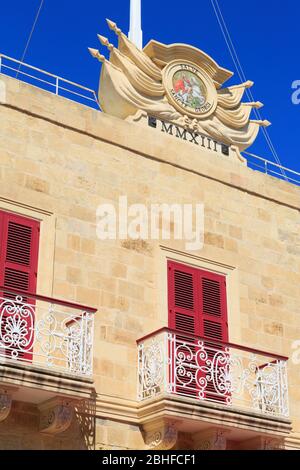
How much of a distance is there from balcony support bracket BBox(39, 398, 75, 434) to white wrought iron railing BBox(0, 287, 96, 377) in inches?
15.9

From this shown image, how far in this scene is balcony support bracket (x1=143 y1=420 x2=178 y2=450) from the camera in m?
11.5

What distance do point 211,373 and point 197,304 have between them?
150cm

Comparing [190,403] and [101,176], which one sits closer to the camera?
[190,403]

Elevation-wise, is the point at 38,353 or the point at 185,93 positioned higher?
the point at 185,93

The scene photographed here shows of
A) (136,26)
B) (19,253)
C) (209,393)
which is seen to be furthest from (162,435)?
(136,26)

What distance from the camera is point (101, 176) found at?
1325 centimetres

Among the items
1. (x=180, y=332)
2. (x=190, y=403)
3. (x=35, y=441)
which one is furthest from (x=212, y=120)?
(x=35, y=441)

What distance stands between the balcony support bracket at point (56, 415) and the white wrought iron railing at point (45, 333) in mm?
405

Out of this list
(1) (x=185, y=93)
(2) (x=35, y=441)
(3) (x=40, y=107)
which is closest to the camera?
(2) (x=35, y=441)

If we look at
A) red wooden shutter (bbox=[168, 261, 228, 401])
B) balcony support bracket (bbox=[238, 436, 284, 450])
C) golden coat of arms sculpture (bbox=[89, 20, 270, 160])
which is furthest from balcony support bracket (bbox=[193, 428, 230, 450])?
golden coat of arms sculpture (bbox=[89, 20, 270, 160])

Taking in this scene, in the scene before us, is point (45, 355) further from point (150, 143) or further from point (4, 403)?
point (150, 143)

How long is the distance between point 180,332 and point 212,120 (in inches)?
175

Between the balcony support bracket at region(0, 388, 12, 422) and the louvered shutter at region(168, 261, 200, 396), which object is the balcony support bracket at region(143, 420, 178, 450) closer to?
the louvered shutter at region(168, 261, 200, 396)
